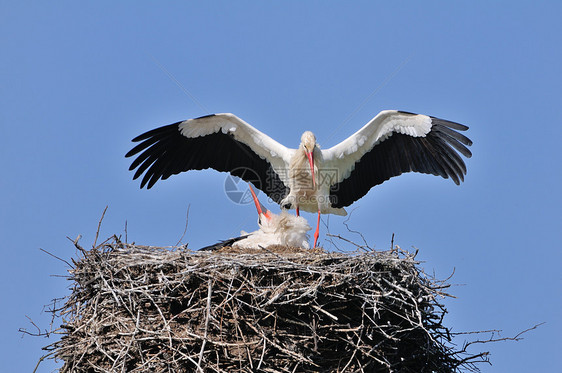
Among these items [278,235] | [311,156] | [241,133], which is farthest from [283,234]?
[241,133]

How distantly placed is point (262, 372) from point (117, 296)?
1.21m

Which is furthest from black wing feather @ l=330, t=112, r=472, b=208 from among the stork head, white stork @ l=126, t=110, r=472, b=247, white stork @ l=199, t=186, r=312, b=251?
white stork @ l=199, t=186, r=312, b=251

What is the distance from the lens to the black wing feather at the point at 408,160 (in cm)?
742

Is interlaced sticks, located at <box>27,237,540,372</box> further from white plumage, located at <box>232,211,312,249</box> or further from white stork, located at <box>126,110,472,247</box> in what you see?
white stork, located at <box>126,110,472,247</box>

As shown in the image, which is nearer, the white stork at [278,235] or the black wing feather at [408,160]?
the white stork at [278,235]

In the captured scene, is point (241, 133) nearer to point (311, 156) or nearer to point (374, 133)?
point (311, 156)

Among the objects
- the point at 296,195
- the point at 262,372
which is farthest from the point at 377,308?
the point at 296,195

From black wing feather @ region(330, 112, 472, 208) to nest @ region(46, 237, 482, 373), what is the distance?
242cm

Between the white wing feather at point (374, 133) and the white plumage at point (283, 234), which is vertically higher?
the white wing feather at point (374, 133)

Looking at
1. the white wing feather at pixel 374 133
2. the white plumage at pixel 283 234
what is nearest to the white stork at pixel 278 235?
the white plumage at pixel 283 234

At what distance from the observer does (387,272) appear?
5.18 metres

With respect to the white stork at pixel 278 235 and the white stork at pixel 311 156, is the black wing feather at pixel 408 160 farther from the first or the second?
the white stork at pixel 278 235

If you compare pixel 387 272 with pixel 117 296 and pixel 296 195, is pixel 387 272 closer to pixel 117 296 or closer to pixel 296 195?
pixel 117 296

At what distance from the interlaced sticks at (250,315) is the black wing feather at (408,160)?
2.42 metres
